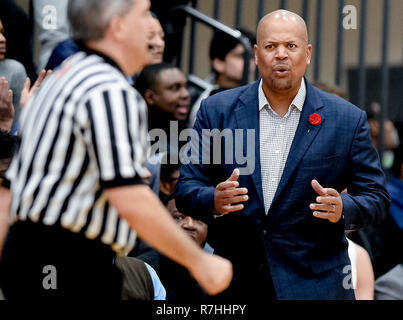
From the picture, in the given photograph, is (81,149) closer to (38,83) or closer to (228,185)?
(228,185)

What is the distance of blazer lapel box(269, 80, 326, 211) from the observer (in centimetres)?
298

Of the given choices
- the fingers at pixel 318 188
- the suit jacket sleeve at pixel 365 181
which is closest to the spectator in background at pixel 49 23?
the suit jacket sleeve at pixel 365 181

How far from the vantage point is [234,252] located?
3061 mm

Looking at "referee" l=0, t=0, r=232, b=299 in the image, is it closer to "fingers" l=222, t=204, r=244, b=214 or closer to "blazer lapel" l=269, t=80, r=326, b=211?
"fingers" l=222, t=204, r=244, b=214

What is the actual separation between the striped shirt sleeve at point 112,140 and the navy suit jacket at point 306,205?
97cm

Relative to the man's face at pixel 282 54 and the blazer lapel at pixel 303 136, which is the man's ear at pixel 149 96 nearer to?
the man's face at pixel 282 54

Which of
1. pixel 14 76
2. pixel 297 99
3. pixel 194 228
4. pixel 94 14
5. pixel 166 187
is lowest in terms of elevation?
pixel 194 228

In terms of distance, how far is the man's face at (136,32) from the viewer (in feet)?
7.03

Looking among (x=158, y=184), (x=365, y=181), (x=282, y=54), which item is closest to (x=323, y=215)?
(x=365, y=181)

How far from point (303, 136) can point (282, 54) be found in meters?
0.35

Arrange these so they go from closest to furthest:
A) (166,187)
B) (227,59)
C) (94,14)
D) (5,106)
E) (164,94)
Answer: (94,14), (5,106), (166,187), (164,94), (227,59)

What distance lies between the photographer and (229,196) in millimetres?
2816

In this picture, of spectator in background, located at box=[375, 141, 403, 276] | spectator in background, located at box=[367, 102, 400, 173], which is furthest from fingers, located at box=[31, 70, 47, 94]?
spectator in background, located at box=[367, 102, 400, 173]

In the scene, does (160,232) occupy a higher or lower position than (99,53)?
lower
